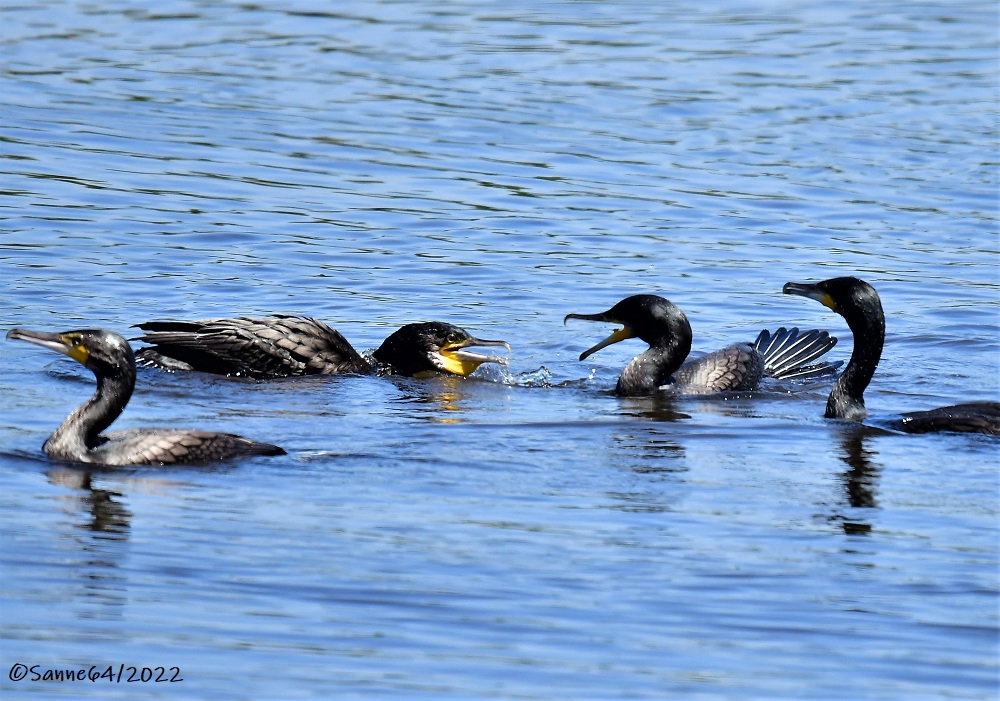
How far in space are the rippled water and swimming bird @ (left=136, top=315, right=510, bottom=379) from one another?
0.54 feet

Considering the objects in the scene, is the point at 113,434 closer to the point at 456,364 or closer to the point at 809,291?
the point at 456,364

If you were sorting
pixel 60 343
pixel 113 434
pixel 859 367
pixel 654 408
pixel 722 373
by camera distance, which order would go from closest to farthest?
pixel 60 343, pixel 113 434, pixel 859 367, pixel 654 408, pixel 722 373

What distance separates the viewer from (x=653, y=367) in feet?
41.0

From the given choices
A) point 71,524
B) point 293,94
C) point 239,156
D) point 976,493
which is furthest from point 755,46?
point 71,524

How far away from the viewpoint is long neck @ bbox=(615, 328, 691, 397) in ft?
40.8

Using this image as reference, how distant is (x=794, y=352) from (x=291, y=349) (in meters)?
3.57

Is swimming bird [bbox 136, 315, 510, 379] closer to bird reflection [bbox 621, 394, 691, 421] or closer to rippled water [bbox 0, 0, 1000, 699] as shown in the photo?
rippled water [bbox 0, 0, 1000, 699]

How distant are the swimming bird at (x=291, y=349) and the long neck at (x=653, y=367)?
89 cm

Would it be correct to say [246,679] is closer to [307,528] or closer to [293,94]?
[307,528]

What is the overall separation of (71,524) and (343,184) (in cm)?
1057

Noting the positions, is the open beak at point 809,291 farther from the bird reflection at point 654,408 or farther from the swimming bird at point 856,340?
the bird reflection at point 654,408

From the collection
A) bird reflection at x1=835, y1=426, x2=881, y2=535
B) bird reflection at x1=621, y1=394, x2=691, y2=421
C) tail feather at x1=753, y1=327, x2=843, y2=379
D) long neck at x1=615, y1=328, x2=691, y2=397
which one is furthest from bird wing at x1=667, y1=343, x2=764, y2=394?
bird reflection at x1=835, y1=426, x2=881, y2=535

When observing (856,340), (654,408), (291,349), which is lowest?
(654,408)

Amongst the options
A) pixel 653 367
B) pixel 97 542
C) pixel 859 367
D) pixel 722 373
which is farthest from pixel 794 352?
pixel 97 542
